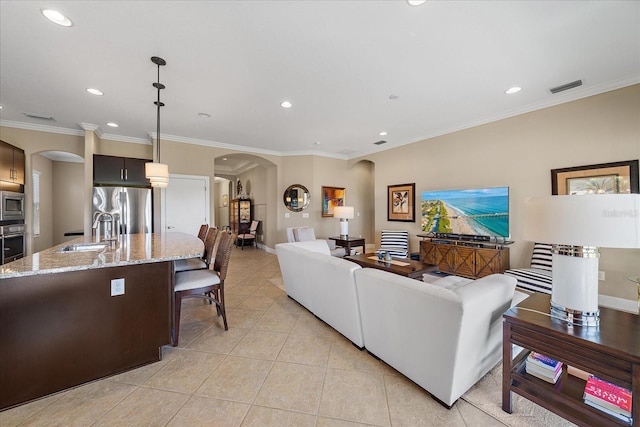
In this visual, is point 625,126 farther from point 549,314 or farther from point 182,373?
point 182,373

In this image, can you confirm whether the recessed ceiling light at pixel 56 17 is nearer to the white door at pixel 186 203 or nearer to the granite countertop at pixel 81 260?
the granite countertop at pixel 81 260

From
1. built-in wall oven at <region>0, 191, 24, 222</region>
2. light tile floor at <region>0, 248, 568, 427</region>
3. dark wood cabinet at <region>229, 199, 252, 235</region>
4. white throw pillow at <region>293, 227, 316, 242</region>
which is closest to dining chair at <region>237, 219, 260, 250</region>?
dark wood cabinet at <region>229, 199, 252, 235</region>

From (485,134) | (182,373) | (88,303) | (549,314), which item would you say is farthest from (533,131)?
(88,303)

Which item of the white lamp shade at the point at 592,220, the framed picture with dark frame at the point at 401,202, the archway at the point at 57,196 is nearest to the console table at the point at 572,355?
the white lamp shade at the point at 592,220

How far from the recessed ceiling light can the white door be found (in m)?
3.30

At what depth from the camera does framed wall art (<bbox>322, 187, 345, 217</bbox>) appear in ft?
21.6

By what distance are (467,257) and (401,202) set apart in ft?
6.33

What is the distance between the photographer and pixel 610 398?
48.1 inches

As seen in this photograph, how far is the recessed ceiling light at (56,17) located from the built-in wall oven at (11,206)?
3.34 meters

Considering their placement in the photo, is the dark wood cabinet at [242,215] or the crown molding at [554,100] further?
the dark wood cabinet at [242,215]

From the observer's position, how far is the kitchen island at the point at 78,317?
1534mm

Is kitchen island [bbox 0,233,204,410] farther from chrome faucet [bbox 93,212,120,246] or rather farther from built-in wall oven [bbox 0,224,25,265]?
built-in wall oven [bbox 0,224,25,265]

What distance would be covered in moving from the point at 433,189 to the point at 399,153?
1.23 metres

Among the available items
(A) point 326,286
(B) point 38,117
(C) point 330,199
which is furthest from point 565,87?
(B) point 38,117
